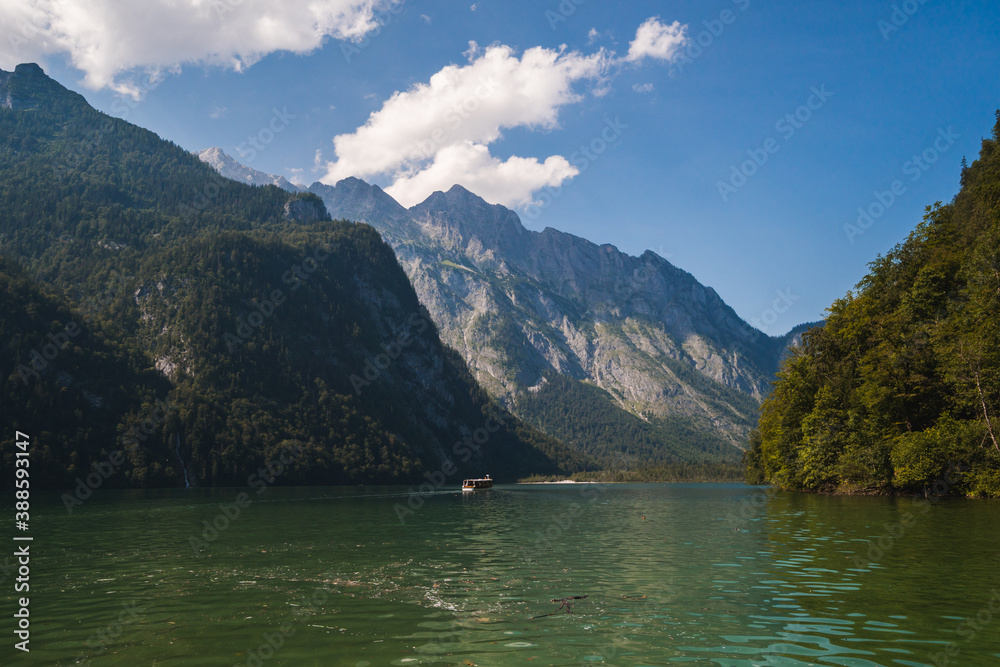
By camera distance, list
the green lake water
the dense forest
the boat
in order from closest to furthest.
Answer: the green lake water < the dense forest < the boat

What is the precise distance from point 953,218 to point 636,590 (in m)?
91.5

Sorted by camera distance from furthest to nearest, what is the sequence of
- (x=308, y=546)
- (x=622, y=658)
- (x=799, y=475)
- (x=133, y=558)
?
(x=799, y=475) < (x=308, y=546) < (x=133, y=558) < (x=622, y=658)

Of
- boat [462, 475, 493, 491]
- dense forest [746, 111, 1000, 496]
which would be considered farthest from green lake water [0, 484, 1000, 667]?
boat [462, 475, 493, 491]

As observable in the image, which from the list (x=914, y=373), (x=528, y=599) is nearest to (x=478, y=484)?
(x=914, y=373)

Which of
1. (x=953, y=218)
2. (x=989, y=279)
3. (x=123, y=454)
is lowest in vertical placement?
(x=123, y=454)

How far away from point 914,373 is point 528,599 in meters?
71.2

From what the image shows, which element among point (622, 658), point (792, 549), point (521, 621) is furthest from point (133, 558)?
point (792, 549)

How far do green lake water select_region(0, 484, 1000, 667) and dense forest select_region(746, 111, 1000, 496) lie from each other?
82.0ft

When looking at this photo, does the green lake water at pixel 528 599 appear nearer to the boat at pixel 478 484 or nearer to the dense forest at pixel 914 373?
the dense forest at pixel 914 373

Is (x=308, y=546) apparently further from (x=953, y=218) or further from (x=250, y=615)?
(x=953, y=218)

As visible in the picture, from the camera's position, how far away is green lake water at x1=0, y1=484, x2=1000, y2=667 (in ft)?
50.7

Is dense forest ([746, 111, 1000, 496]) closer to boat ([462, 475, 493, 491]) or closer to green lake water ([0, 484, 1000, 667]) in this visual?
green lake water ([0, 484, 1000, 667])

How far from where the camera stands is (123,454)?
623ft

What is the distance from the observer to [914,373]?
238 feet
